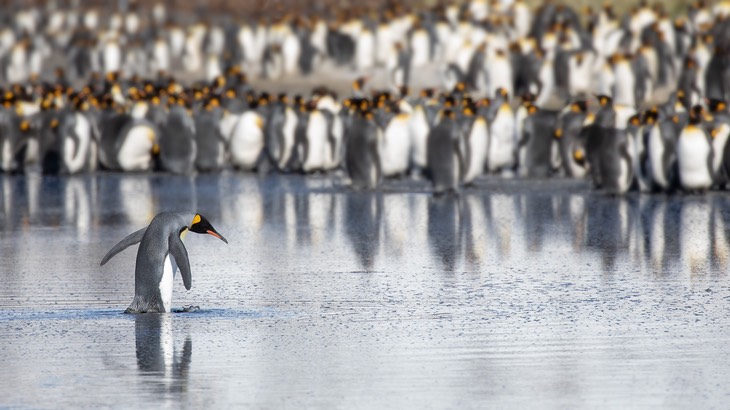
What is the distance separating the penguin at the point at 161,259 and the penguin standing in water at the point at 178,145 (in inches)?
405

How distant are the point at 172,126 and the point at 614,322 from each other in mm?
11453

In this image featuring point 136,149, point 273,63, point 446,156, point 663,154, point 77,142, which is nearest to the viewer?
point 663,154

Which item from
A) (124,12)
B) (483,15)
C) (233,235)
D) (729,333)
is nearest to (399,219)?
(233,235)

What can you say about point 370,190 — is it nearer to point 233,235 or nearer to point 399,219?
point 399,219

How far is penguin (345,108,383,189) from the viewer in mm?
15445

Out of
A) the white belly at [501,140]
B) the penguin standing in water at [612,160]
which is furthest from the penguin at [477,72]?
the penguin standing in water at [612,160]

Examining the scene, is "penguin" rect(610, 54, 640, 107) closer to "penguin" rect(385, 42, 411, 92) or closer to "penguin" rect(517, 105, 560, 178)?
"penguin" rect(385, 42, 411, 92)

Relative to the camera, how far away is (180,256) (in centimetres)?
786

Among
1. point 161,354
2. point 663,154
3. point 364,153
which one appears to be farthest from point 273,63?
point 161,354

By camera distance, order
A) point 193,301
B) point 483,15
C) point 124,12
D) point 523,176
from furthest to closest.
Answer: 1. point 124,12
2. point 483,15
3. point 523,176
4. point 193,301

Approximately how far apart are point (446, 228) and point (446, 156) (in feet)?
9.66

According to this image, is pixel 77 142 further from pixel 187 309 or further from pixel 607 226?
pixel 187 309

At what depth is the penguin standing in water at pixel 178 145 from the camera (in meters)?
18.3

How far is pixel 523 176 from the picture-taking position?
17.1 m
